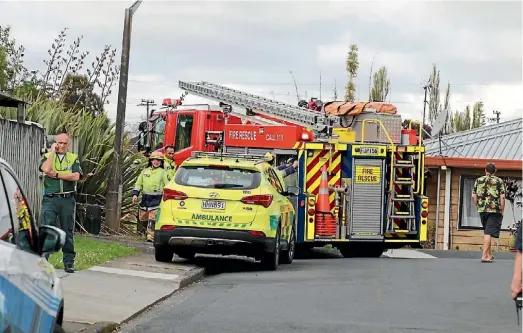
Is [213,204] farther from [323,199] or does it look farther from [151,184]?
[323,199]

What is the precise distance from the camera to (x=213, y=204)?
16.2m

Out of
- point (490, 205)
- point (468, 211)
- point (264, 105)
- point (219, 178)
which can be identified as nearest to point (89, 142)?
point (264, 105)

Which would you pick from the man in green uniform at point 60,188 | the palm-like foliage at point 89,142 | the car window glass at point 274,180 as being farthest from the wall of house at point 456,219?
the man in green uniform at point 60,188

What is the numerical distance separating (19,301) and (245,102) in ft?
61.7

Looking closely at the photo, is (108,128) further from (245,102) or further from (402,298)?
(402,298)

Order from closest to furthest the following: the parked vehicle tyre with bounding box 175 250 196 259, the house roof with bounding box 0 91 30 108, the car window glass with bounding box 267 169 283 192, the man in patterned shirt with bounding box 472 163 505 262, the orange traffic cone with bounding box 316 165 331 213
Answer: the house roof with bounding box 0 91 30 108, the parked vehicle tyre with bounding box 175 250 196 259, the car window glass with bounding box 267 169 283 192, the man in patterned shirt with bounding box 472 163 505 262, the orange traffic cone with bounding box 316 165 331 213

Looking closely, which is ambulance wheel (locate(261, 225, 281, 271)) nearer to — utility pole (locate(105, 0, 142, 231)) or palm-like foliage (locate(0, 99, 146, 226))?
utility pole (locate(105, 0, 142, 231))

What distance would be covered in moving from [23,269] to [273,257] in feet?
35.1

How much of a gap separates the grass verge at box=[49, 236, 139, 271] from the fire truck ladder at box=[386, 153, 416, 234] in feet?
17.0

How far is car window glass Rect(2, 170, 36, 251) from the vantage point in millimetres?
6459

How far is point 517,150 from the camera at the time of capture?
3725cm

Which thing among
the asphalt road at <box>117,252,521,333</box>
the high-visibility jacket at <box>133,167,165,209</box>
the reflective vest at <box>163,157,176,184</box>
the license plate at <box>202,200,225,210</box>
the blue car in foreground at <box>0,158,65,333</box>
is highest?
the reflective vest at <box>163,157,176,184</box>

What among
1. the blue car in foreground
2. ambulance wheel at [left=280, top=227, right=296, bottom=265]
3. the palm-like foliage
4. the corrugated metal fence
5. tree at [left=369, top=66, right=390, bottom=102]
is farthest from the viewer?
tree at [left=369, top=66, right=390, bottom=102]

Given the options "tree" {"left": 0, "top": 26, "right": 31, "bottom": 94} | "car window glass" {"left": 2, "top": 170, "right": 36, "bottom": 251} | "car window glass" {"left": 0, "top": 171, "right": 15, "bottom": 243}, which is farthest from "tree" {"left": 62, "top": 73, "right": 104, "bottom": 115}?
"car window glass" {"left": 0, "top": 171, "right": 15, "bottom": 243}
